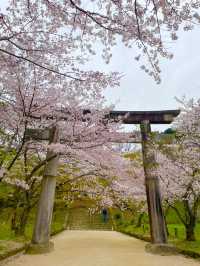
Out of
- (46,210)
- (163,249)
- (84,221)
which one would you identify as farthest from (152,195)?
(84,221)

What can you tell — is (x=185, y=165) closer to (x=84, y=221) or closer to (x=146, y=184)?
(x=146, y=184)

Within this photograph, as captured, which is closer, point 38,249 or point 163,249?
point 38,249

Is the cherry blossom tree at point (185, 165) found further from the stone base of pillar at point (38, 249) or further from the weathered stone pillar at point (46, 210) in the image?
the stone base of pillar at point (38, 249)

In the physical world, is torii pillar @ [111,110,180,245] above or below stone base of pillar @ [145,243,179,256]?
above

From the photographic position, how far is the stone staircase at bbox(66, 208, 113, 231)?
28531 mm

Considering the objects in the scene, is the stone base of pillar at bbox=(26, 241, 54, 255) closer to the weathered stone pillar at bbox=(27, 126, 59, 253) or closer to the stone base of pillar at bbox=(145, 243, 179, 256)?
the weathered stone pillar at bbox=(27, 126, 59, 253)

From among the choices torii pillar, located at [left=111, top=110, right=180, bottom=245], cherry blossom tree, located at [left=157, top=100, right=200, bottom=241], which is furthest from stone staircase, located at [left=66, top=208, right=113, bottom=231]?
torii pillar, located at [left=111, top=110, right=180, bottom=245]

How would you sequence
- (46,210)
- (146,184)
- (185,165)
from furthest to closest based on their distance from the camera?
1. (185,165)
2. (146,184)
3. (46,210)

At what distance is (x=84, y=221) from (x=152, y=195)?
20.1 m

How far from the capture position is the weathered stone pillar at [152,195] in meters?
11.9

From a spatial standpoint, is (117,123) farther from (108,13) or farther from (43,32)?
(108,13)

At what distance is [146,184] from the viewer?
12633 millimetres

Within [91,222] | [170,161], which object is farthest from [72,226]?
[170,161]

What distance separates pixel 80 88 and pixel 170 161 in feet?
23.4
